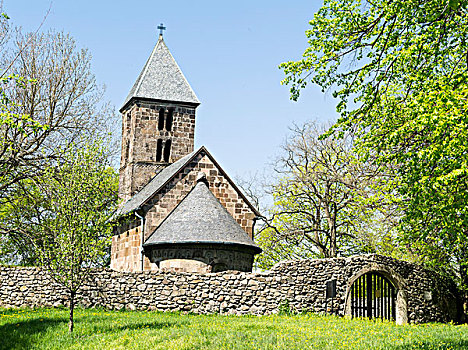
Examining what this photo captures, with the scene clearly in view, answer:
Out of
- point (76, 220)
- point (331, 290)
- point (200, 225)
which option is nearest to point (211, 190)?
point (200, 225)

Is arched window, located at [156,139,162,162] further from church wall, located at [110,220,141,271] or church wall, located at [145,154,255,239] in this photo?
church wall, located at [145,154,255,239]

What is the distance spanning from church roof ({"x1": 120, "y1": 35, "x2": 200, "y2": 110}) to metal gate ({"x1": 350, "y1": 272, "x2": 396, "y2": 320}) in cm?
1506

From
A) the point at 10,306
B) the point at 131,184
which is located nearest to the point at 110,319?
the point at 10,306

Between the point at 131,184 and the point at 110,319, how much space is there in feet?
48.1

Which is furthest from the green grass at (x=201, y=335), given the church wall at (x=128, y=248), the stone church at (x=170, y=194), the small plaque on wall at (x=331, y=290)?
the church wall at (x=128, y=248)

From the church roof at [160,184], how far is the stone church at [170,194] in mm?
44

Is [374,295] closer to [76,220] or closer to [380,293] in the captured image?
[380,293]

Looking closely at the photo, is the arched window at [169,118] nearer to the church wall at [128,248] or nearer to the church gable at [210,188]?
the church gable at [210,188]

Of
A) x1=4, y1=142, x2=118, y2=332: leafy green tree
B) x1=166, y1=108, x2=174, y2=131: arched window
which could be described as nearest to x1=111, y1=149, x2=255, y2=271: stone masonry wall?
x1=166, y1=108, x2=174, y2=131: arched window

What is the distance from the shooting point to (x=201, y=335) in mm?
12031

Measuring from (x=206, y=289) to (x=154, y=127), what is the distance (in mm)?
13662

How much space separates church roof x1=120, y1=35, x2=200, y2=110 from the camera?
101 feet

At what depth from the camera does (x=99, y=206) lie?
1430 centimetres

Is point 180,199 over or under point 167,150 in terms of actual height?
under
